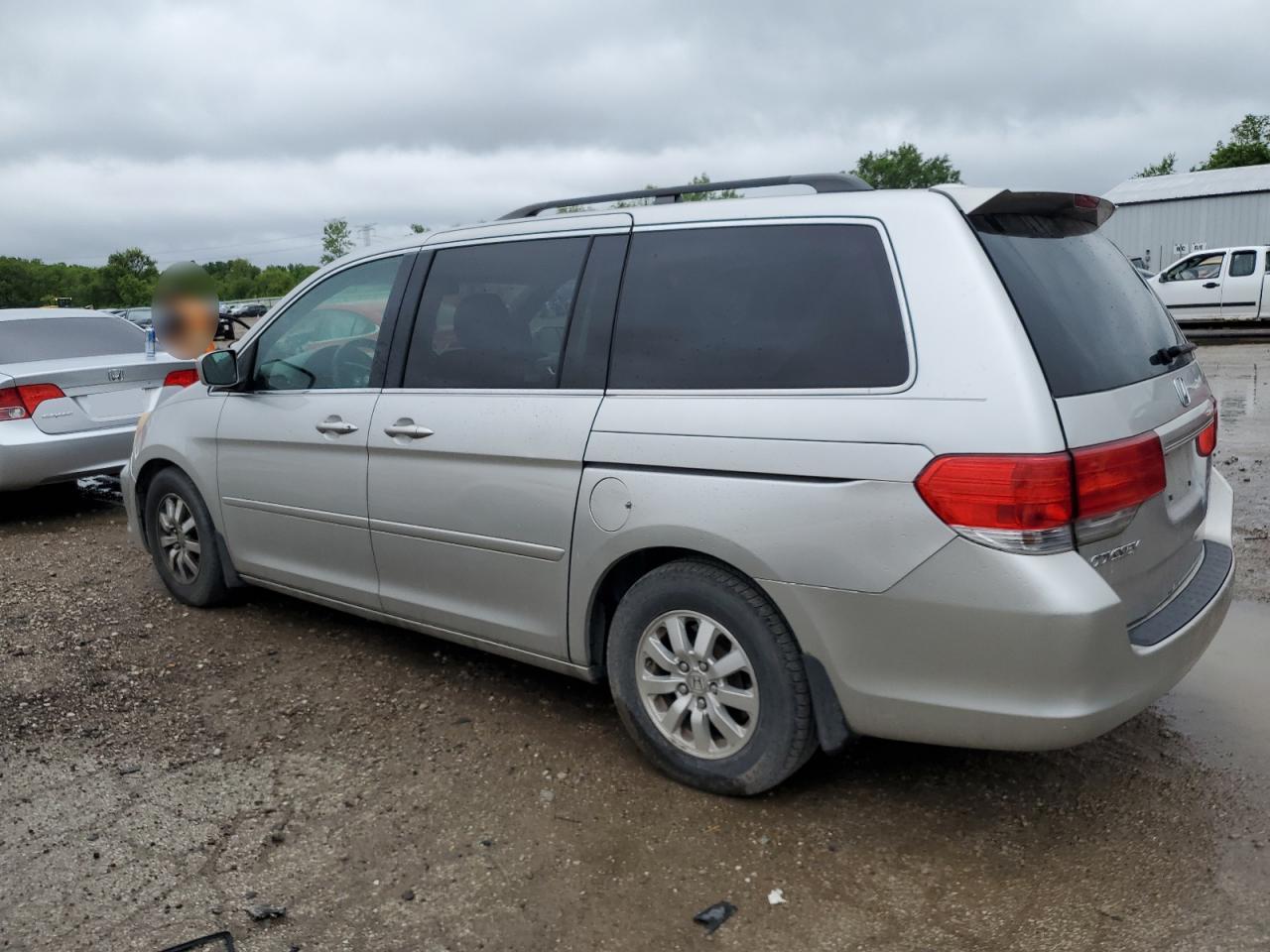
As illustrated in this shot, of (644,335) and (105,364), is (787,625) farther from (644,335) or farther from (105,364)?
(105,364)

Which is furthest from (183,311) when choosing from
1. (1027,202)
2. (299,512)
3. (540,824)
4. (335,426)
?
(1027,202)

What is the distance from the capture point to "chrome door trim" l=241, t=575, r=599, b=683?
3789 mm

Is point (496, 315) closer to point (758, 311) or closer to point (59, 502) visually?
point (758, 311)

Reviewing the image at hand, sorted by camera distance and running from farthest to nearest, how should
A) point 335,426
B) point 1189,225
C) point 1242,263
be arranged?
point 1189,225, point 1242,263, point 335,426

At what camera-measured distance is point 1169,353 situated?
11.2 feet

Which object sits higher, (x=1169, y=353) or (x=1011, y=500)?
(x=1169, y=353)

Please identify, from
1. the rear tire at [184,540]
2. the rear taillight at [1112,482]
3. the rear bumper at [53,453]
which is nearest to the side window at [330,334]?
the rear tire at [184,540]

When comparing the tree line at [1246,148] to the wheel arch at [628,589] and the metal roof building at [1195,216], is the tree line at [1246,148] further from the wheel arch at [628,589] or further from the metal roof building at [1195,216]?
the wheel arch at [628,589]

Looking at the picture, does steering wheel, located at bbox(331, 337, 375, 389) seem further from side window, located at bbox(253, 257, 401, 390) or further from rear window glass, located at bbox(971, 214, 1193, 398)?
rear window glass, located at bbox(971, 214, 1193, 398)

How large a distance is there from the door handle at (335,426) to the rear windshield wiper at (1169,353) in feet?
9.22

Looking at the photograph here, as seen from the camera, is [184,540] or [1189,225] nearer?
[184,540]

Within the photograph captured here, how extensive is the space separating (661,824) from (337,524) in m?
1.88

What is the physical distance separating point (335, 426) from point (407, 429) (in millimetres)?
439

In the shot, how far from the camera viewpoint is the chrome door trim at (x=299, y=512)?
4375mm
